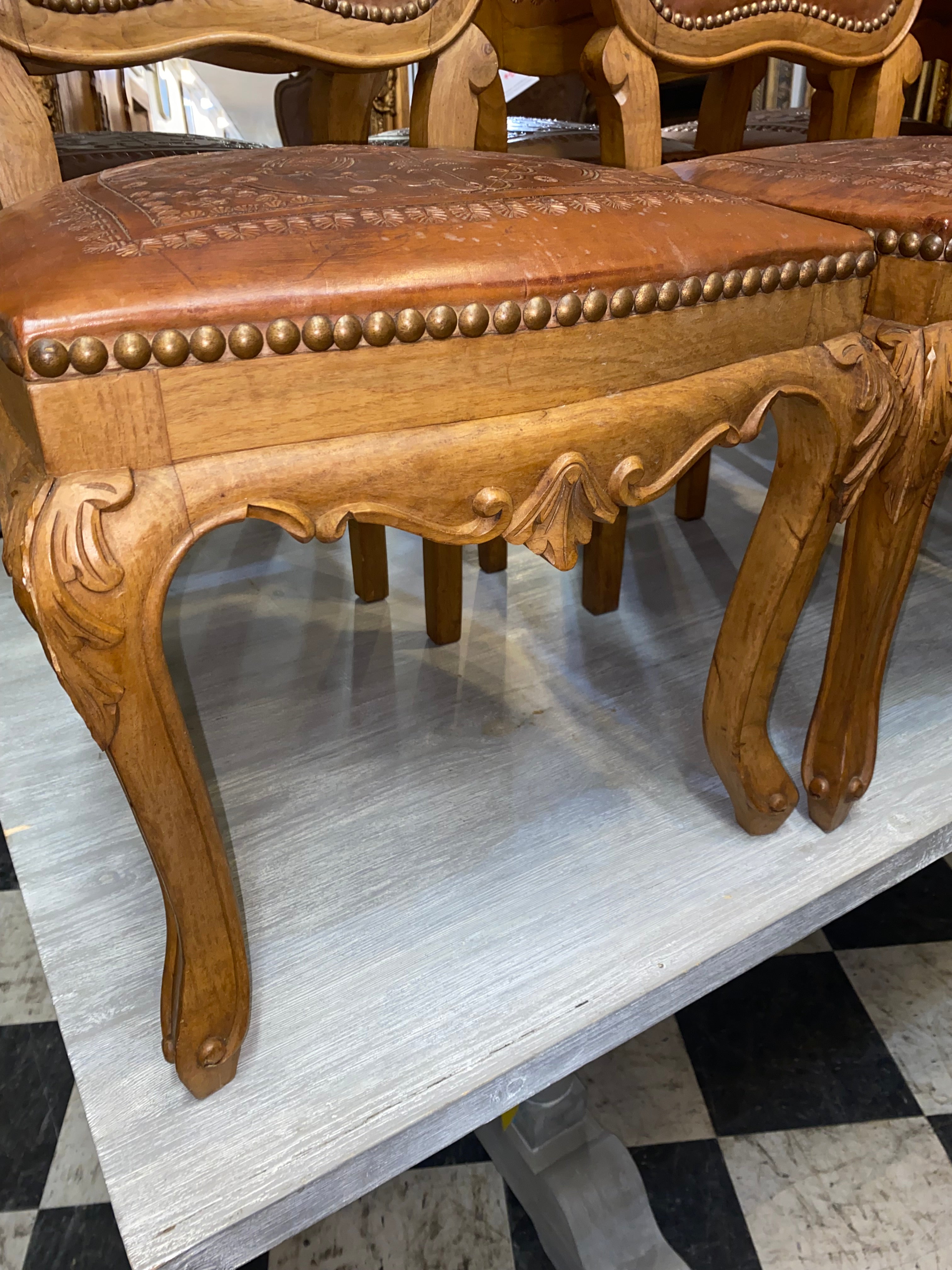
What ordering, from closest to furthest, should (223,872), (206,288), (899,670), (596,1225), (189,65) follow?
1. (206,288)
2. (223,872)
3. (596,1225)
4. (899,670)
5. (189,65)

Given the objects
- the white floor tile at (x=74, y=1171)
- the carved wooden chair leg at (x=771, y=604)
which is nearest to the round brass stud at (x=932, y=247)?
the carved wooden chair leg at (x=771, y=604)

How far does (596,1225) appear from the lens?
0.69 m

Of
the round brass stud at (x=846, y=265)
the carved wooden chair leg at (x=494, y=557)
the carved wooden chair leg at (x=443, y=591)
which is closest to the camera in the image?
the round brass stud at (x=846, y=265)

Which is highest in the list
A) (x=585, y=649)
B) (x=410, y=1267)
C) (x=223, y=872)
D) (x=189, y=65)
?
(x=189, y=65)

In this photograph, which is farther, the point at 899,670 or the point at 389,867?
the point at 899,670

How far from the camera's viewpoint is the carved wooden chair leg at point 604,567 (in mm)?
1013

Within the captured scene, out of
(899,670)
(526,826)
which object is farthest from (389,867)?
(899,670)

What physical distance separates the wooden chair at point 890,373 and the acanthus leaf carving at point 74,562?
1.65 feet

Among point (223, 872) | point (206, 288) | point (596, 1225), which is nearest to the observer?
point (206, 288)

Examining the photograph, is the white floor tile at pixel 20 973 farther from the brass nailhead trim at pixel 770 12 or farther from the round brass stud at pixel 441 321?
the brass nailhead trim at pixel 770 12

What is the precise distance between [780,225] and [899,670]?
0.56 m

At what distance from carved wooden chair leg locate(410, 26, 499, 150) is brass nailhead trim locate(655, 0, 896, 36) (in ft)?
0.52

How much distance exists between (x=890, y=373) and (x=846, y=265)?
8 cm

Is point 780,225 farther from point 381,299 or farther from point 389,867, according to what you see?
point 389,867
